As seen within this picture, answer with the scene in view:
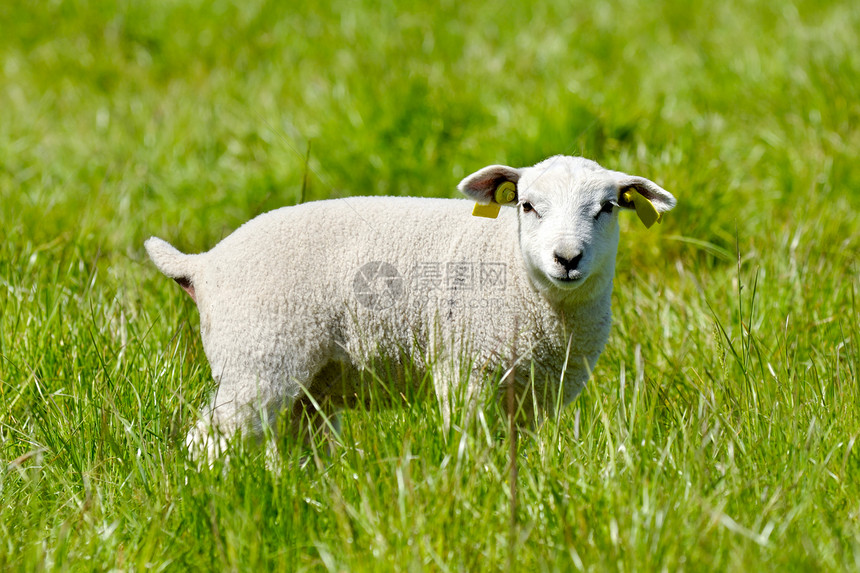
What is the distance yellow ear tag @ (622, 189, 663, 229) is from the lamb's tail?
1378 mm

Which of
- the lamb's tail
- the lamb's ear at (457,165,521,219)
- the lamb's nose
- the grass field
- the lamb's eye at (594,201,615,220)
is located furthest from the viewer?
the lamb's tail

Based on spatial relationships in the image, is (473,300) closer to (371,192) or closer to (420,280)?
(420,280)

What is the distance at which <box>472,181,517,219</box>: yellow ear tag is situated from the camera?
2.60 m

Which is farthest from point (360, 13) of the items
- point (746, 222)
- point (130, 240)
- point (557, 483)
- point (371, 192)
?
point (557, 483)

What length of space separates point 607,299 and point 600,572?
3.66 feet

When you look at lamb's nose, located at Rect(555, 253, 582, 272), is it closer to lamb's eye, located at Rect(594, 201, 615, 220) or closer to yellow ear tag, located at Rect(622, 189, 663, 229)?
lamb's eye, located at Rect(594, 201, 615, 220)

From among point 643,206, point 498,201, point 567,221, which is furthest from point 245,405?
point 643,206

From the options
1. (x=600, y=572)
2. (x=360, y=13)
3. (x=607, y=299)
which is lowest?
(x=600, y=572)

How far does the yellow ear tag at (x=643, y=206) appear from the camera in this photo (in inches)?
100.0

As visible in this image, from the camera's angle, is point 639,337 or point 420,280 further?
point 639,337

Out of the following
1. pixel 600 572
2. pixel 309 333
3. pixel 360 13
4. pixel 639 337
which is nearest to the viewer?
pixel 600 572

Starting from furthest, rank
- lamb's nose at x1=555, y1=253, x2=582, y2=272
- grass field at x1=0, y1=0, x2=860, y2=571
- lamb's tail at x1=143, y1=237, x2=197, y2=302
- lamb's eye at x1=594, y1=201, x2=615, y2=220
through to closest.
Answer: lamb's tail at x1=143, y1=237, x2=197, y2=302 < lamb's eye at x1=594, y1=201, x2=615, y2=220 < lamb's nose at x1=555, y1=253, x2=582, y2=272 < grass field at x1=0, y1=0, x2=860, y2=571

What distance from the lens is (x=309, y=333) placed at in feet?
8.29

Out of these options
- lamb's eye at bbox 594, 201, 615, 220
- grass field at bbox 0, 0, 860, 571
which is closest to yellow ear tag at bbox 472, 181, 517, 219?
lamb's eye at bbox 594, 201, 615, 220
